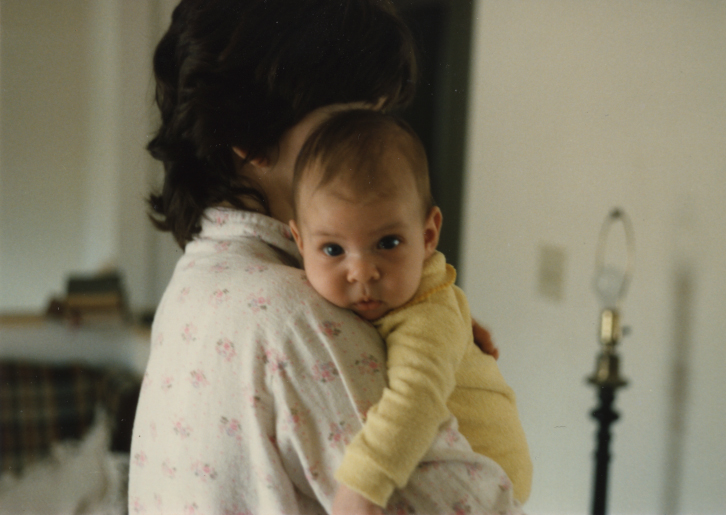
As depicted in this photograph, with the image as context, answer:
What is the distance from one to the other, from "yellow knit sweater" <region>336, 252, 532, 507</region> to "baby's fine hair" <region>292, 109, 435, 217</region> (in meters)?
0.11

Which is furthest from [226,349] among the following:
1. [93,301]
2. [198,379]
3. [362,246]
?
[93,301]

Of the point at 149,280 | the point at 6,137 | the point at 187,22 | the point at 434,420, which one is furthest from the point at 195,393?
the point at 6,137

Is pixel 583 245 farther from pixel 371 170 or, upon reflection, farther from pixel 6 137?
pixel 6 137

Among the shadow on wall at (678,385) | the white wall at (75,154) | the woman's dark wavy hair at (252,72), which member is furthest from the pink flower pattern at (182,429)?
the white wall at (75,154)

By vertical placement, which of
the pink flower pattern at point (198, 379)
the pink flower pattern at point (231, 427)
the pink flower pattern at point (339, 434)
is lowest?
the pink flower pattern at point (231, 427)

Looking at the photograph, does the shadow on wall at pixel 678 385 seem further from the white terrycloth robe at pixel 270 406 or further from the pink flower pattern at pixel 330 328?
the pink flower pattern at pixel 330 328

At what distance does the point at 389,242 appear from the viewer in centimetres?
55

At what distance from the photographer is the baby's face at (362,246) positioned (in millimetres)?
521

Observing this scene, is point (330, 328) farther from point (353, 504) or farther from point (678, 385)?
point (678, 385)

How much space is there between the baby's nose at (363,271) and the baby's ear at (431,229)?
83 mm

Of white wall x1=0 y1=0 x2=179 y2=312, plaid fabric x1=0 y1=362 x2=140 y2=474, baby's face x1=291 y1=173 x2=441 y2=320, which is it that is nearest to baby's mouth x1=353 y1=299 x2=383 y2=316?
baby's face x1=291 y1=173 x2=441 y2=320

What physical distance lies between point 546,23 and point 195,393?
1.04 metres

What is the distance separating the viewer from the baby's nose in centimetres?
52

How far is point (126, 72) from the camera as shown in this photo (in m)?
1.94
